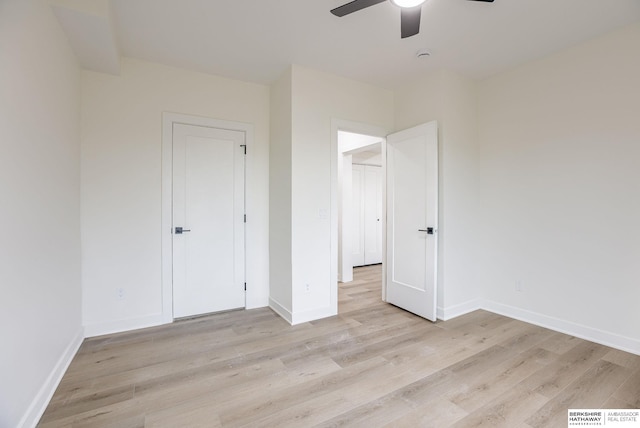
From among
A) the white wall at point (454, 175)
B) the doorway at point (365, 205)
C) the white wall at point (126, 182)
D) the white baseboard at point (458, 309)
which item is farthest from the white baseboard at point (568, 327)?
the white wall at point (126, 182)

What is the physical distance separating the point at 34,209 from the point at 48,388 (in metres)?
1.15

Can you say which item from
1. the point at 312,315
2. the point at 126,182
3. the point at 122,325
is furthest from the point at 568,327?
the point at 126,182

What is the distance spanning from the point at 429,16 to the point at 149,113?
2.77m

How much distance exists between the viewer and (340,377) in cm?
205

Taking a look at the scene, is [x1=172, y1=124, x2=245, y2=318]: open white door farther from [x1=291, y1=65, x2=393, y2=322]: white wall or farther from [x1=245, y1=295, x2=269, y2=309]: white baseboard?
[x1=291, y1=65, x2=393, y2=322]: white wall

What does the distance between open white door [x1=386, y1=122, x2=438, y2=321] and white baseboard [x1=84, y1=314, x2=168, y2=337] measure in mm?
2700

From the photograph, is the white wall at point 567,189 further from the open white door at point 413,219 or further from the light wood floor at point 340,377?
the open white door at point 413,219

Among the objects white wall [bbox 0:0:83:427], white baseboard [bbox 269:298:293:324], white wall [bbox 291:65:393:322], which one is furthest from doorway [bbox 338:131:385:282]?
white wall [bbox 0:0:83:427]

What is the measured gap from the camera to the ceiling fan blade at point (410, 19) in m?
1.83

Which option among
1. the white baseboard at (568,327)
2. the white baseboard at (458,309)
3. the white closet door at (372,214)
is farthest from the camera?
the white closet door at (372,214)

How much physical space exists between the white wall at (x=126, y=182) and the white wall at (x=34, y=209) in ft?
1.03

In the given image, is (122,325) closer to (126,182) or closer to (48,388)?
(48,388)

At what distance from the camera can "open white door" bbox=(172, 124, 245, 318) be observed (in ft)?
10.1

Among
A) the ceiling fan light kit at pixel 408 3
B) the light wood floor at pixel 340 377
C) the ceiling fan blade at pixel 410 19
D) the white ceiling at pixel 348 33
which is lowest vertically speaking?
the light wood floor at pixel 340 377
